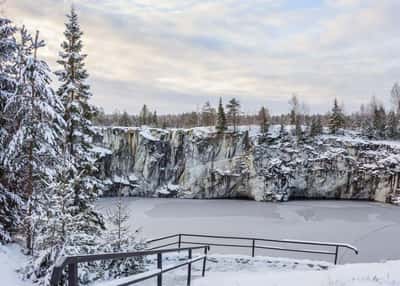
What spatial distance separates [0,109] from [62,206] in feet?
9.02

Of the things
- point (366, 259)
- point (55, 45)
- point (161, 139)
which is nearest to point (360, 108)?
point (161, 139)

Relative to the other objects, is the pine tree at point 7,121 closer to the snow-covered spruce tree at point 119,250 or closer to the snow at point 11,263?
the snow at point 11,263

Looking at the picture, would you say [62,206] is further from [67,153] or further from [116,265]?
[67,153]

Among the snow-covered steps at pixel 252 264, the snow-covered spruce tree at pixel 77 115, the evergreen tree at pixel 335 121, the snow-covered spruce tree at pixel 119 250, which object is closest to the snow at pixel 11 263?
the snow-covered spruce tree at pixel 119 250

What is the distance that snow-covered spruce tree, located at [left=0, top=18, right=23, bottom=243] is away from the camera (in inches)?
244

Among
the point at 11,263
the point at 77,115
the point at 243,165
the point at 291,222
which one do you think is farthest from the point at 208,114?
the point at 11,263

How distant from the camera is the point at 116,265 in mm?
7012

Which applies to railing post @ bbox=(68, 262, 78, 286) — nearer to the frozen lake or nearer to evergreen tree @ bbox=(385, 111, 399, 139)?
the frozen lake

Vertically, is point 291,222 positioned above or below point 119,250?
below

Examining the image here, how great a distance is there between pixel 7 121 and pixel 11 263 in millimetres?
3115

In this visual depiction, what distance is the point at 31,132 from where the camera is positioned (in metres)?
6.47

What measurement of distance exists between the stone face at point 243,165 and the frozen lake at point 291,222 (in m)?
4.53

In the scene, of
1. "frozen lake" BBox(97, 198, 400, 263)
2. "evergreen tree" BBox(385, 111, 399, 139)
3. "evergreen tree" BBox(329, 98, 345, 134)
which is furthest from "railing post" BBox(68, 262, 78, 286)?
"evergreen tree" BBox(385, 111, 399, 139)

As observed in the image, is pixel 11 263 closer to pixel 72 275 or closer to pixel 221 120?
pixel 72 275
